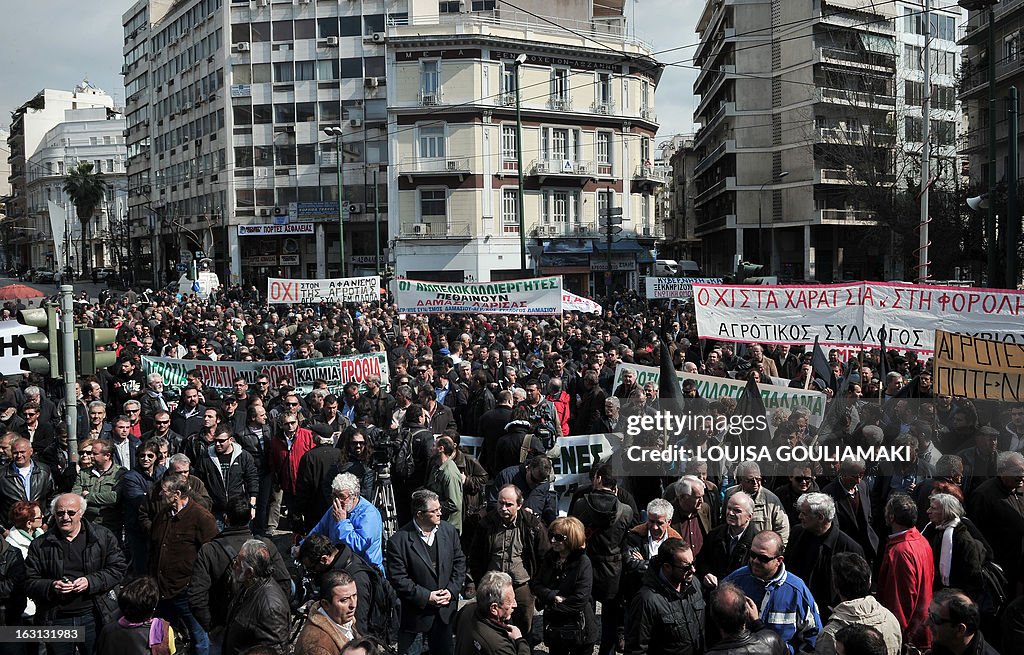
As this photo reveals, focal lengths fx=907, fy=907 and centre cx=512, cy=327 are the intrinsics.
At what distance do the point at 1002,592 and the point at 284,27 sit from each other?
172 ft

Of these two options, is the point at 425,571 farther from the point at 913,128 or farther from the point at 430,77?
the point at 913,128

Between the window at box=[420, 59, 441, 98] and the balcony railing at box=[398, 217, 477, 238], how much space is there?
20.9 feet

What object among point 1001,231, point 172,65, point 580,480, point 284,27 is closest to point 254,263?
point 284,27

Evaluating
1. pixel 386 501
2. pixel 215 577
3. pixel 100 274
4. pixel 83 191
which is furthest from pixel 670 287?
pixel 83 191

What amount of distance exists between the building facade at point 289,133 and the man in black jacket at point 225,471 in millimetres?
42017

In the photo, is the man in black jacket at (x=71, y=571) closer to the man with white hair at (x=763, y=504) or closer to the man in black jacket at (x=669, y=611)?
the man in black jacket at (x=669, y=611)

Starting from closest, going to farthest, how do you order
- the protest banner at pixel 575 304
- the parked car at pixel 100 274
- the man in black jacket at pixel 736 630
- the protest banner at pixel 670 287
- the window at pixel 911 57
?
the man in black jacket at pixel 736 630 < the protest banner at pixel 575 304 < the protest banner at pixel 670 287 < the window at pixel 911 57 < the parked car at pixel 100 274

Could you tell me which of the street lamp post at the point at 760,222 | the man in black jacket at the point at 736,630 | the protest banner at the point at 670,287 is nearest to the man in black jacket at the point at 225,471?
the man in black jacket at the point at 736,630

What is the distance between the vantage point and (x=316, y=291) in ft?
73.1

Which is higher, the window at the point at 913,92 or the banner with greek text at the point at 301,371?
the window at the point at 913,92

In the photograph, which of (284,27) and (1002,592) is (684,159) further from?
(1002,592)

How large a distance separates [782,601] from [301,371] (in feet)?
28.9

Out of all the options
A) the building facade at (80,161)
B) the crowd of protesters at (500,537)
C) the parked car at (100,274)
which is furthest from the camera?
the building facade at (80,161)

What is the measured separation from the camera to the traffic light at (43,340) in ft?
24.9
